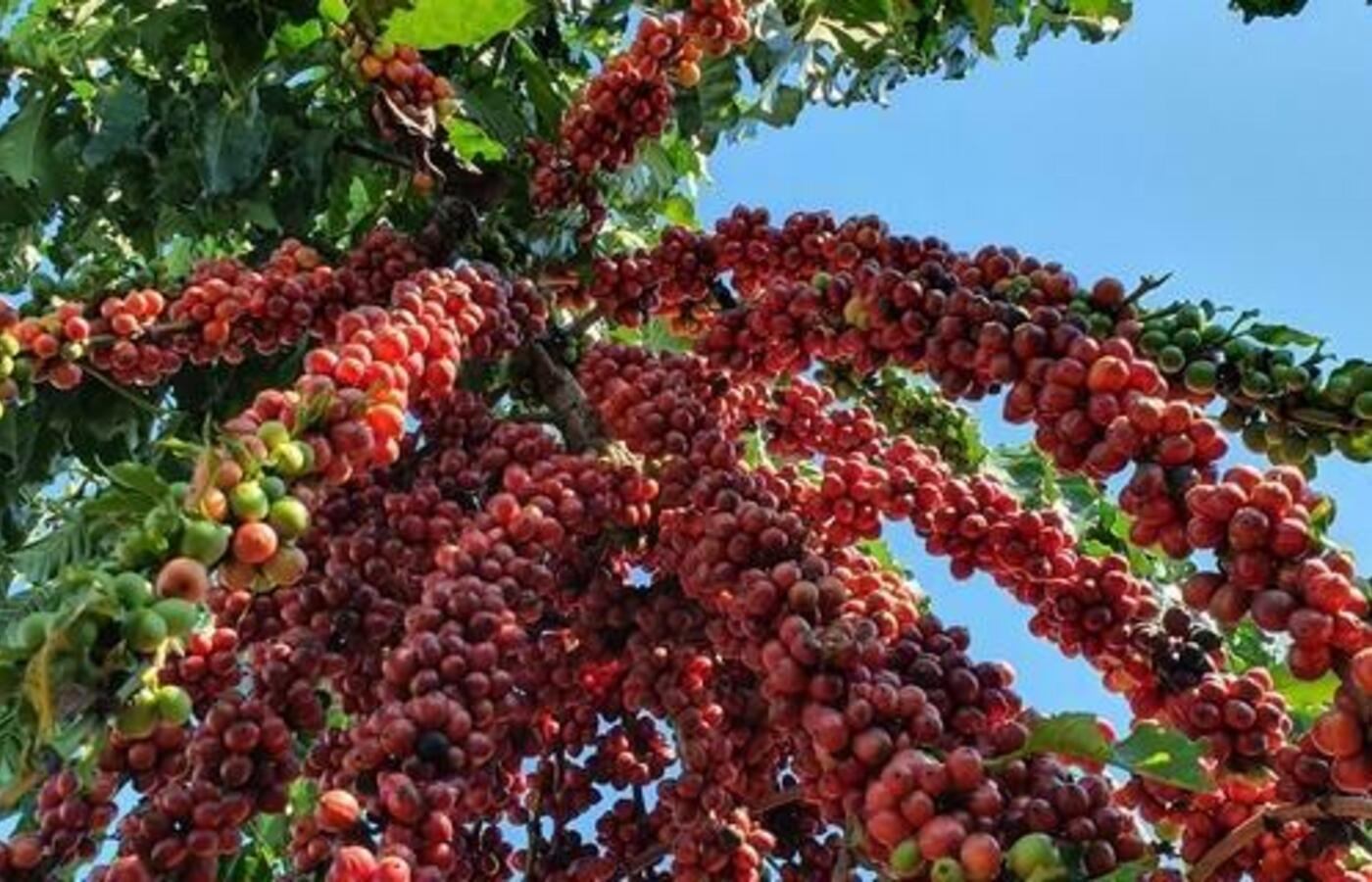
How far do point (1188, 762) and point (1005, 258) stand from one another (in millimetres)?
956

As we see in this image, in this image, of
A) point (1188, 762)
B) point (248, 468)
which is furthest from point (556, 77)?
point (1188, 762)

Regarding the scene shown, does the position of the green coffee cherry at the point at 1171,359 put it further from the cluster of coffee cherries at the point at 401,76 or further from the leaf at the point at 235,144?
the leaf at the point at 235,144

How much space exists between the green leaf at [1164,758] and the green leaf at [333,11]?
242 cm

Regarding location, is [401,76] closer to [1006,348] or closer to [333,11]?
[333,11]

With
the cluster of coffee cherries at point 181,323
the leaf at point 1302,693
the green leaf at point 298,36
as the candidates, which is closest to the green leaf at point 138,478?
the cluster of coffee cherries at point 181,323

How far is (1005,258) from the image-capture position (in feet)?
8.66

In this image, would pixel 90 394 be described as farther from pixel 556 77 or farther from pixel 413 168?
pixel 556 77

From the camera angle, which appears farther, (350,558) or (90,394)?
(90,394)

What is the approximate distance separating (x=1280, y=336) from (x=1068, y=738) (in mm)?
752

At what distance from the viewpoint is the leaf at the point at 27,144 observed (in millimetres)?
4102

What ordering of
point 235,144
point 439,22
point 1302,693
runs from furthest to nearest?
point 235,144 < point 439,22 < point 1302,693

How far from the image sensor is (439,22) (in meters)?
3.27

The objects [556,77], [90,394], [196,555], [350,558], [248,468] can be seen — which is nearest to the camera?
[196,555]

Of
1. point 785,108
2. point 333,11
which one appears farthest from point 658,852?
point 785,108
